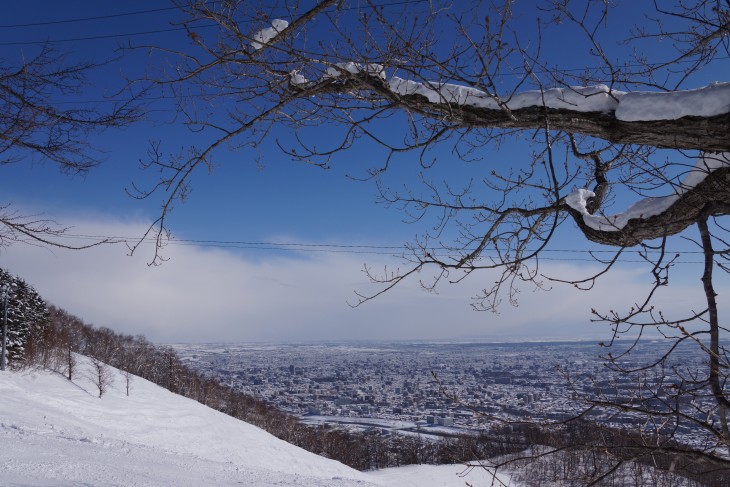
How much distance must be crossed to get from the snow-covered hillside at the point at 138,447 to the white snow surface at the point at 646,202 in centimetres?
735

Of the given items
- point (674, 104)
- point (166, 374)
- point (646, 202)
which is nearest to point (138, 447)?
point (646, 202)

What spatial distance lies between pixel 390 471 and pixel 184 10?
40.9 metres

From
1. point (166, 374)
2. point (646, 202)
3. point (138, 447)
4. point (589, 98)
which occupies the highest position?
point (589, 98)

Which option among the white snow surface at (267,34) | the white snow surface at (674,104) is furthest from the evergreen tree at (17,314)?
the white snow surface at (674,104)

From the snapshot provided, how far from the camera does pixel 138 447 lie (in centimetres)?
1773

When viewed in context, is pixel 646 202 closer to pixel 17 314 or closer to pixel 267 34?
pixel 267 34

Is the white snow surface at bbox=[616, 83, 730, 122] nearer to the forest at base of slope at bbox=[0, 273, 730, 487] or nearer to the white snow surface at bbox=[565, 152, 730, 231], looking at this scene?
the white snow surface at bbox=[565, 152, 730, 231]

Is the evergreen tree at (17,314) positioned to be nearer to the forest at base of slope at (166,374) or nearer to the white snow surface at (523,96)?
the forest at base of slope at (166,374)

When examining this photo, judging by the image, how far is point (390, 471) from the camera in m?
38.8

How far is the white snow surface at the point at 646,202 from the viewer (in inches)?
89.7

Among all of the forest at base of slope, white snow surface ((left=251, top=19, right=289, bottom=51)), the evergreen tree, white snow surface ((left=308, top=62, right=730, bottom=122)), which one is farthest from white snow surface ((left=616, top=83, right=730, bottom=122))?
the evergreen tree

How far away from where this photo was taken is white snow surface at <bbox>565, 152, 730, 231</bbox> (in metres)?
2.28

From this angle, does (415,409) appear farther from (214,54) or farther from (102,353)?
(214,54)

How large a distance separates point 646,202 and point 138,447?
62.9 feet
